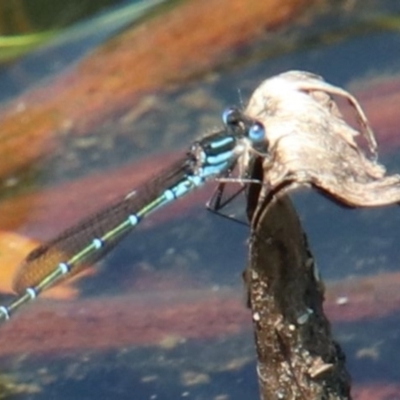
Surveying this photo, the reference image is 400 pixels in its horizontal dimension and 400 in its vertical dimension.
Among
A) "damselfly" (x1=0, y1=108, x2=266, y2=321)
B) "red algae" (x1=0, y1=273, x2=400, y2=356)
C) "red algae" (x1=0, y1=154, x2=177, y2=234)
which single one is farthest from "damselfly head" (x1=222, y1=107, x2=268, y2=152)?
"red algae" (x1=0, y1=154, x2=177, y2=234)

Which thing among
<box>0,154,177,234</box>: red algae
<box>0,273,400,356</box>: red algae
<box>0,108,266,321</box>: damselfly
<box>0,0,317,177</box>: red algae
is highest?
<box>0,0,317,177</box>: red algae

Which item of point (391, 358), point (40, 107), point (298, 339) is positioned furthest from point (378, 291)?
point (40, 107)

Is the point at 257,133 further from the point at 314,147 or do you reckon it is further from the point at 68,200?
the point at 68,200

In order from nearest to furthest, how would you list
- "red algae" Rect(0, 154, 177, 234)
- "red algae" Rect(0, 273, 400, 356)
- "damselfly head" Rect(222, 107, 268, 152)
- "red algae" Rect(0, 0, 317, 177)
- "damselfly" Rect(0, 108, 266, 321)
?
"damselfly head" Rect(222, 107, 268, 152), "red algae" Rect(0, 273, 400, 356), "damselfly" Rect(0, 108, 266, 321), "red algae" Rect(0, 154, 177, 234), "red algae" Rect(0, 0, 317, 177)

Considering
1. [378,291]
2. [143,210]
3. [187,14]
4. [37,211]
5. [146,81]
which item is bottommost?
[378,291]

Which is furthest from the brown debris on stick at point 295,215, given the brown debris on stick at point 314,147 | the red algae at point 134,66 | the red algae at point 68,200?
the red algae at point 134,66

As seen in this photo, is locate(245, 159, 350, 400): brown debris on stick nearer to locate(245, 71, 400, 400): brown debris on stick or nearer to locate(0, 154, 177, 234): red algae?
locate(245, 71, 400, 400): brown debris on stick

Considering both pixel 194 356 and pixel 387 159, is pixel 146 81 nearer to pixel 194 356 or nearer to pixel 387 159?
pixel 387 159
